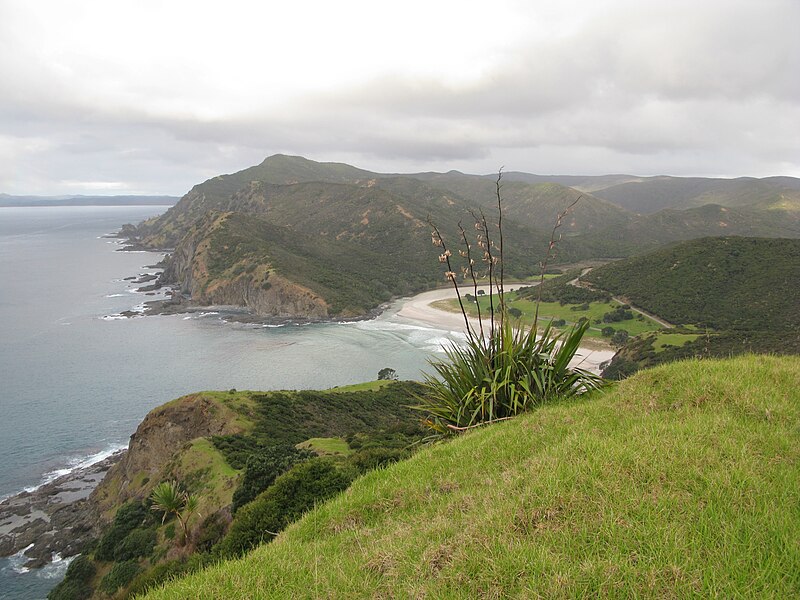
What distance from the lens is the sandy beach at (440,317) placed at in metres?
61.9

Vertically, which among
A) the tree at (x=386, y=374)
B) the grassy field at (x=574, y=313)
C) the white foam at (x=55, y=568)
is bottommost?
the white foam at (x=55, y=568)

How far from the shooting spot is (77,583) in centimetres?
2209

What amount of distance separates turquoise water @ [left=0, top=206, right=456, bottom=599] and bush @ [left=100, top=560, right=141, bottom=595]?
7921 millimetres

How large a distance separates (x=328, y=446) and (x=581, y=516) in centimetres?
2210

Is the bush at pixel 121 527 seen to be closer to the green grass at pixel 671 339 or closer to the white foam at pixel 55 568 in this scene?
the white foam at pixel 55 568

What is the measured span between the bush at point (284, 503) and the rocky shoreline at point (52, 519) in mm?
28194

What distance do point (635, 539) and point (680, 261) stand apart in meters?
92.8

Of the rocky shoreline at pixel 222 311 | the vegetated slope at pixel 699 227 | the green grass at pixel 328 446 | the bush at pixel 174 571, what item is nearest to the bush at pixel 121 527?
the bush at pixel 174 571

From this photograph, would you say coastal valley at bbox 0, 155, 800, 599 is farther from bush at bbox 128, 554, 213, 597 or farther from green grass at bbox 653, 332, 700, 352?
green grass at bbox 653, 332, 700, 352

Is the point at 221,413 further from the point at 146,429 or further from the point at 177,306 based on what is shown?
the point at 177,306

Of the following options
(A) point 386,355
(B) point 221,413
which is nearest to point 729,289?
(A) point 386,355

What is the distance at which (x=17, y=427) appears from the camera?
148ft

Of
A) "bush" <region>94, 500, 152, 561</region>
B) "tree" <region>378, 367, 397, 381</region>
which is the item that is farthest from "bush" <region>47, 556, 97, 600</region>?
"tree" <region>378, 367, 397, 381</region>

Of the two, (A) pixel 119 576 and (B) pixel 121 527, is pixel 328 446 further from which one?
(B) pixel 121 527
